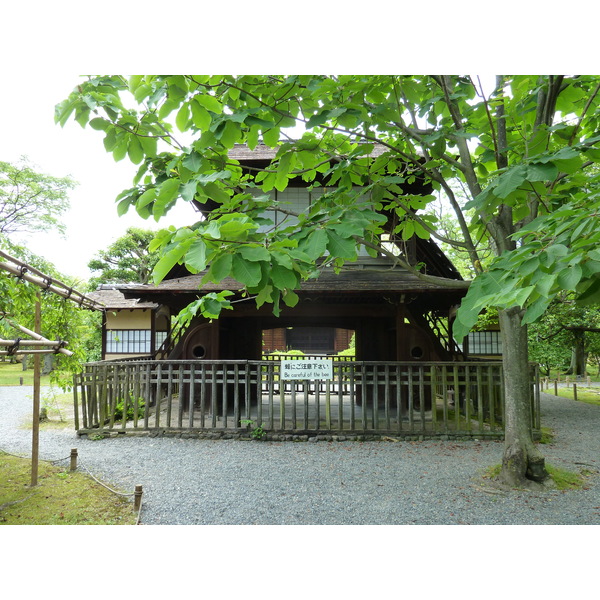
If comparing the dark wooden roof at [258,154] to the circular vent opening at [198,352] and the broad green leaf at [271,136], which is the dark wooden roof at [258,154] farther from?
the broad green leaf at [271,136]

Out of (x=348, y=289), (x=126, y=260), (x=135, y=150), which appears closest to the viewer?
(x=135, y=150)

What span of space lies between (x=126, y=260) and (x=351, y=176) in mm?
9287

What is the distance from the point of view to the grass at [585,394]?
8.27 m

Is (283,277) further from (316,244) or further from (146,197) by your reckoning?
A: (146,197)

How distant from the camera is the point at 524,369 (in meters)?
3.25

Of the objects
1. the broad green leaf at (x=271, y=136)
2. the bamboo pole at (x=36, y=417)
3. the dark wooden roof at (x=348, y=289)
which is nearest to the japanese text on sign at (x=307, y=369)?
the dark wooden roof at (x=348, y=289)

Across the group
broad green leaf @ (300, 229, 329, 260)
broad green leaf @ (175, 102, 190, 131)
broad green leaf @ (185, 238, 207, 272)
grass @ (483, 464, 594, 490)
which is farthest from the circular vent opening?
broad green leaf @ (185, 238, 207, 272)

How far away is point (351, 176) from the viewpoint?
3.11 metres

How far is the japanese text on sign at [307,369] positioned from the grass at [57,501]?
2.36 meters

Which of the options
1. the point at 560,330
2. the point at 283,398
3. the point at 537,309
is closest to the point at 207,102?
the point at 537,309

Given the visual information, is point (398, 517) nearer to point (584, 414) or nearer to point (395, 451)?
point (395, 451)

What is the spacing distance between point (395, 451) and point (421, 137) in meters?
3.31

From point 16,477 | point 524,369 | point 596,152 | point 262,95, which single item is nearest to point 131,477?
point 16,477

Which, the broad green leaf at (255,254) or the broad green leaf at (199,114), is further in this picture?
the broad green leaf at (199,114)
